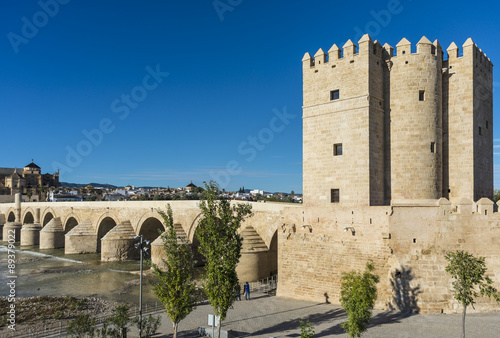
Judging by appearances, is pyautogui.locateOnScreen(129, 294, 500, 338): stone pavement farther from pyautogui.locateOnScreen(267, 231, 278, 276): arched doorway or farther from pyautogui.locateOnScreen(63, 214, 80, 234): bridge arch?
pyautogui.locateOnScreen(63, 214, 80, 234): bridge arch

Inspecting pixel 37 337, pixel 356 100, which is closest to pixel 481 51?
pixel 356 100

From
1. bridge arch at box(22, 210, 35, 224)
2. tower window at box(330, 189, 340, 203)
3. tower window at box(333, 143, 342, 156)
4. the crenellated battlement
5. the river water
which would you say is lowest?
the river water

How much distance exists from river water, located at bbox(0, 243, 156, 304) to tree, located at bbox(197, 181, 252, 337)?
29.0 ft

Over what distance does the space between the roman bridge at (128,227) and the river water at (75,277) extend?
188 cm

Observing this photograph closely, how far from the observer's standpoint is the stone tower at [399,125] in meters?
17.0

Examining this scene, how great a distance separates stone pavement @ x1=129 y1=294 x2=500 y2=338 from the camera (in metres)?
12.4

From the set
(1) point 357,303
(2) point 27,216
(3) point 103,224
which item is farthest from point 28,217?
(1) point 357,303

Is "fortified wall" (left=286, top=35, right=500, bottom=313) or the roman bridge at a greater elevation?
"fortified wall" (left=286, top=35, right=500, bottom=313)

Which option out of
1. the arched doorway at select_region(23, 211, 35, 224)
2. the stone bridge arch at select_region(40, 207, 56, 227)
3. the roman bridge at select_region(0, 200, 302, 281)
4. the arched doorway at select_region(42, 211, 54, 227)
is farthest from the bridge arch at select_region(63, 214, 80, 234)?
the arched doorway at select_region(23, 211, 35, 224)

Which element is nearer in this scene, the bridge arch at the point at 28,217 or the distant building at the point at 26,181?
the bridge arch at the point at 28,217

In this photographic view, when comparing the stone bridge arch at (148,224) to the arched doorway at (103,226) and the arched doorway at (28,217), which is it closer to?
the arched doorway at (103,226)

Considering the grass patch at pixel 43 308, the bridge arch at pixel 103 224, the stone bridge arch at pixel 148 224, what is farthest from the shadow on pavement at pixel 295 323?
the bridge arch at pixel 103 224

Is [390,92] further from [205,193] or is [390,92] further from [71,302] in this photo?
[71,302]

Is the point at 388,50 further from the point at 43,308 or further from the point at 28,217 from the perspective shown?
the point at 28,217
